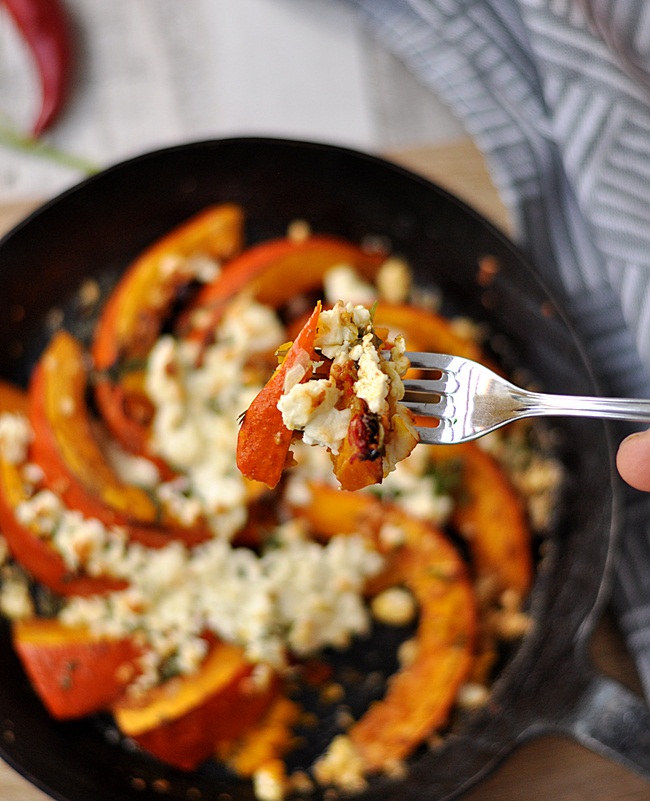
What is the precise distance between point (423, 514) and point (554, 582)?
1.08ft

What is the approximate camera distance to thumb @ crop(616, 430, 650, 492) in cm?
121

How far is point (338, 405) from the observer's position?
3.14 ft

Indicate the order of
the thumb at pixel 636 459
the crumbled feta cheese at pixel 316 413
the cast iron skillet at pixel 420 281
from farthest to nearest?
1. the cast iron skillet at pixel 420 281
2. the thumb at pixel 636 459
3. the crumbled feta cheese at pixel 316 413

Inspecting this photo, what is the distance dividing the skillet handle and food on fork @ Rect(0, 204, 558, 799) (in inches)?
7.5

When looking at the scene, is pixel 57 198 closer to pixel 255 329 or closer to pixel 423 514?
pixel 255 329

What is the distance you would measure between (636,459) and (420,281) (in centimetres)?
65

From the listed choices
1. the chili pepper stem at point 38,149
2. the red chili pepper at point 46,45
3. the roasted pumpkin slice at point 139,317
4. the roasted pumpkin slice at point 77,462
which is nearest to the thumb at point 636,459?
the roasted pumpkin slice at point 77,462

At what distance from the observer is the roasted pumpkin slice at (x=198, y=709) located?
4.75 ft

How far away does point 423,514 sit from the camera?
5.01ft

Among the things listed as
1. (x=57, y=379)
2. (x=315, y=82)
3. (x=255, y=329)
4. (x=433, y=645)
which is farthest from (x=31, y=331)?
(x=433, y=645)

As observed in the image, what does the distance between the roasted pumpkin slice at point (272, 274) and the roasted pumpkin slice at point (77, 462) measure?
25cm

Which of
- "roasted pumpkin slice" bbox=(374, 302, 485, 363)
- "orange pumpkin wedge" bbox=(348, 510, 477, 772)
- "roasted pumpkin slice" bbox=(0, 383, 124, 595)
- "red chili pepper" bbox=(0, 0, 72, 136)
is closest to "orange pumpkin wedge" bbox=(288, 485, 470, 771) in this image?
"orange pumpkin wedge" bbox=(348, 510, 477, 772)

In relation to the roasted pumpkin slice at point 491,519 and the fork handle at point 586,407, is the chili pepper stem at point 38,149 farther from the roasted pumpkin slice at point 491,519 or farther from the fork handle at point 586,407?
the fork handle at point 586,407

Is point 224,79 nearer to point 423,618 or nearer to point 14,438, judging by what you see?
point 14,438
